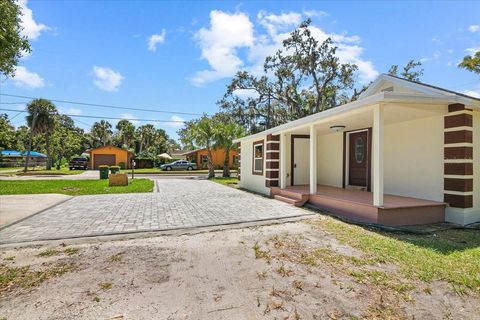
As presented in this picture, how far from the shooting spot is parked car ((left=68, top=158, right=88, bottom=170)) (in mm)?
29645

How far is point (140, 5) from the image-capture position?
1053 cm

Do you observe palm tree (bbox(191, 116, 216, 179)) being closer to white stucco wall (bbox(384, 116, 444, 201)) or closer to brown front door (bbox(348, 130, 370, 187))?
brown front door (bbox(348, 130, 370, 187))

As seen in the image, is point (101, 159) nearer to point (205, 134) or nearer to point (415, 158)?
point (205, 134)

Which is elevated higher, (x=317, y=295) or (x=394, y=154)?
(x=394, y=154)

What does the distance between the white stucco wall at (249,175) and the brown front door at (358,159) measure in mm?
3393

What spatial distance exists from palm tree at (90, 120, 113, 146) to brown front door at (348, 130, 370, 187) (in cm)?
4795

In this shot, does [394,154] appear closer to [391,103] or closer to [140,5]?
[391,103]

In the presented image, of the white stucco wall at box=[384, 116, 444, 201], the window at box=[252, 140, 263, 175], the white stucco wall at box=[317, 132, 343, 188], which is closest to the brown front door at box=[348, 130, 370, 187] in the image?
the white stucco wall at box=[317, 132, 343, 188]

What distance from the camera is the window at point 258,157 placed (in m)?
11.5

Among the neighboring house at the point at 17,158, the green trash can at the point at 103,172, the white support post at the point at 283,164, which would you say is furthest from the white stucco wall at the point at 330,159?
the neighboring house at the point at 17,158

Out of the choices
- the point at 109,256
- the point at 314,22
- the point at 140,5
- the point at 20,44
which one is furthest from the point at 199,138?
the point at 109,256

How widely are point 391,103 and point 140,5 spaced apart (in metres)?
10.3

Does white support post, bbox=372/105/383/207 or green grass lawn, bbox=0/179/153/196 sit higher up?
white support post, bbox=372/105/383/207

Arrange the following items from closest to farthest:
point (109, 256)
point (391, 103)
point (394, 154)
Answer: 1. point (109, 256)
2. point (391, 103)
3. point (394, 154)
